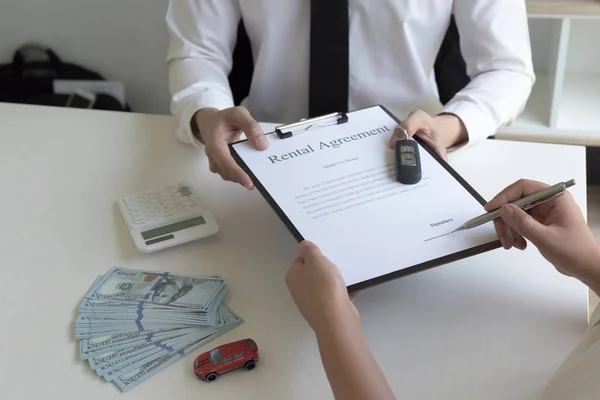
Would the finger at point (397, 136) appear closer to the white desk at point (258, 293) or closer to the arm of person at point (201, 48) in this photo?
the white desk at point (258, 293)

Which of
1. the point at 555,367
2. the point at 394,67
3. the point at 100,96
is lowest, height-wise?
the point at 100,96

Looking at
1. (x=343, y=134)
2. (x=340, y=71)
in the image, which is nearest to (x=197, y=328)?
(x=343, y=134)

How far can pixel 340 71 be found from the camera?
1.19 metres

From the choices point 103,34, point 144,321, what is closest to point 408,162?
point 144,321

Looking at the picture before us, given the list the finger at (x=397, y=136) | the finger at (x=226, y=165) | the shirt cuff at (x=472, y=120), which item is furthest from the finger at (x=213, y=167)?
the shirt cuff at (x=472, y=120)

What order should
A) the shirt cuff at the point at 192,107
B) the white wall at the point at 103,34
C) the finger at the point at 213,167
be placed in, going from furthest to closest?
the white wall at the point at 103,34 → the shirt cuff at the point at 192,107 → the finger at the point at 213,167

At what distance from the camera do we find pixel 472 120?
1.06 metres

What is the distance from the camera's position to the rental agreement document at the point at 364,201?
734mm

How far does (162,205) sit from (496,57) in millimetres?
636

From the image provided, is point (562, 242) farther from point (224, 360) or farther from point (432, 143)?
point (224, 360)

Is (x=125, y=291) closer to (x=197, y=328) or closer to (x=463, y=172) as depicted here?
(x=197, y=328)

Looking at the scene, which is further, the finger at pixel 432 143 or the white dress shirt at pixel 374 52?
the white dress shirt at pixel 374 52

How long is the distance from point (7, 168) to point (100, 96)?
113 centimetres

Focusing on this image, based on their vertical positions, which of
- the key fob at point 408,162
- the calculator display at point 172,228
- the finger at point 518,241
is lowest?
the calculator display at point 172,228
